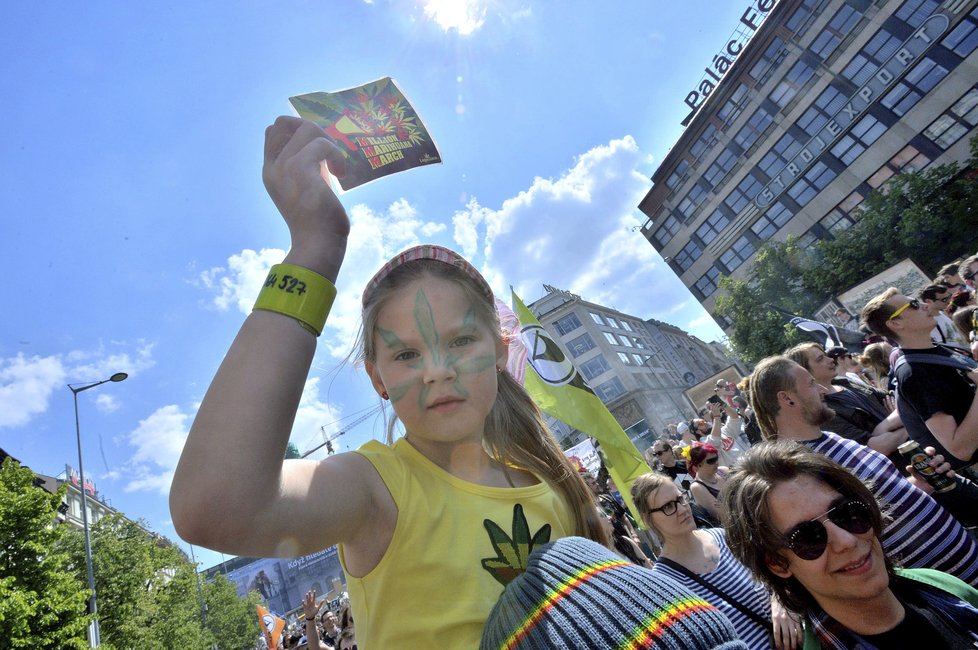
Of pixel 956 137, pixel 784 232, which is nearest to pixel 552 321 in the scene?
pixel 784 232

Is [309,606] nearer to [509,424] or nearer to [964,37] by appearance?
[509,424]

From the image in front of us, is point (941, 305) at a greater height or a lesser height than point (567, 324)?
lesser

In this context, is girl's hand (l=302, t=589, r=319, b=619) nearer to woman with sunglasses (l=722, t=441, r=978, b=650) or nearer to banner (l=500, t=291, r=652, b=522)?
banner (l=500, t=291, r=652, b=522)

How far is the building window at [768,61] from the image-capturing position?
3400 centimetres

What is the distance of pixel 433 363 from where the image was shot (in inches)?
50.6

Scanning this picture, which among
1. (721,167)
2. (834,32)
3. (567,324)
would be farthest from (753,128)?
(567,324)

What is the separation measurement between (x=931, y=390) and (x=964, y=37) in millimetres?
35616

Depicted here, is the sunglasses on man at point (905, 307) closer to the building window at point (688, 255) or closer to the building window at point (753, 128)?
the building window at point (753, 128)

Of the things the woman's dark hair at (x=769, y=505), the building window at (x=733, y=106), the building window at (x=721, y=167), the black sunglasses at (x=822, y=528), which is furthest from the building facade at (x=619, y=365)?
the black sunglasses at (x=822, y=528)

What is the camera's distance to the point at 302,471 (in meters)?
0.95

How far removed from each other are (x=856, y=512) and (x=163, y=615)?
1290 inches

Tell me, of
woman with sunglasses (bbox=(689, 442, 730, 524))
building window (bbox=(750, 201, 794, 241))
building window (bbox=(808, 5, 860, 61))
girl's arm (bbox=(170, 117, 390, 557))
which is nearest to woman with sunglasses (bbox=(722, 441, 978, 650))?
girl's arm (bbox=(170, 117, 390, 557))

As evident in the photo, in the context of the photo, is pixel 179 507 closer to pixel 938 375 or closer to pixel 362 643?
pixel 362 643

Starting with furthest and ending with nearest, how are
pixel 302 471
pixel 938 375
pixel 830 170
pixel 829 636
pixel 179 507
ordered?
pixel 830 170 → pixel 938 375 → pixel 829 636 → pixel 302 471 → pixel 179 507
